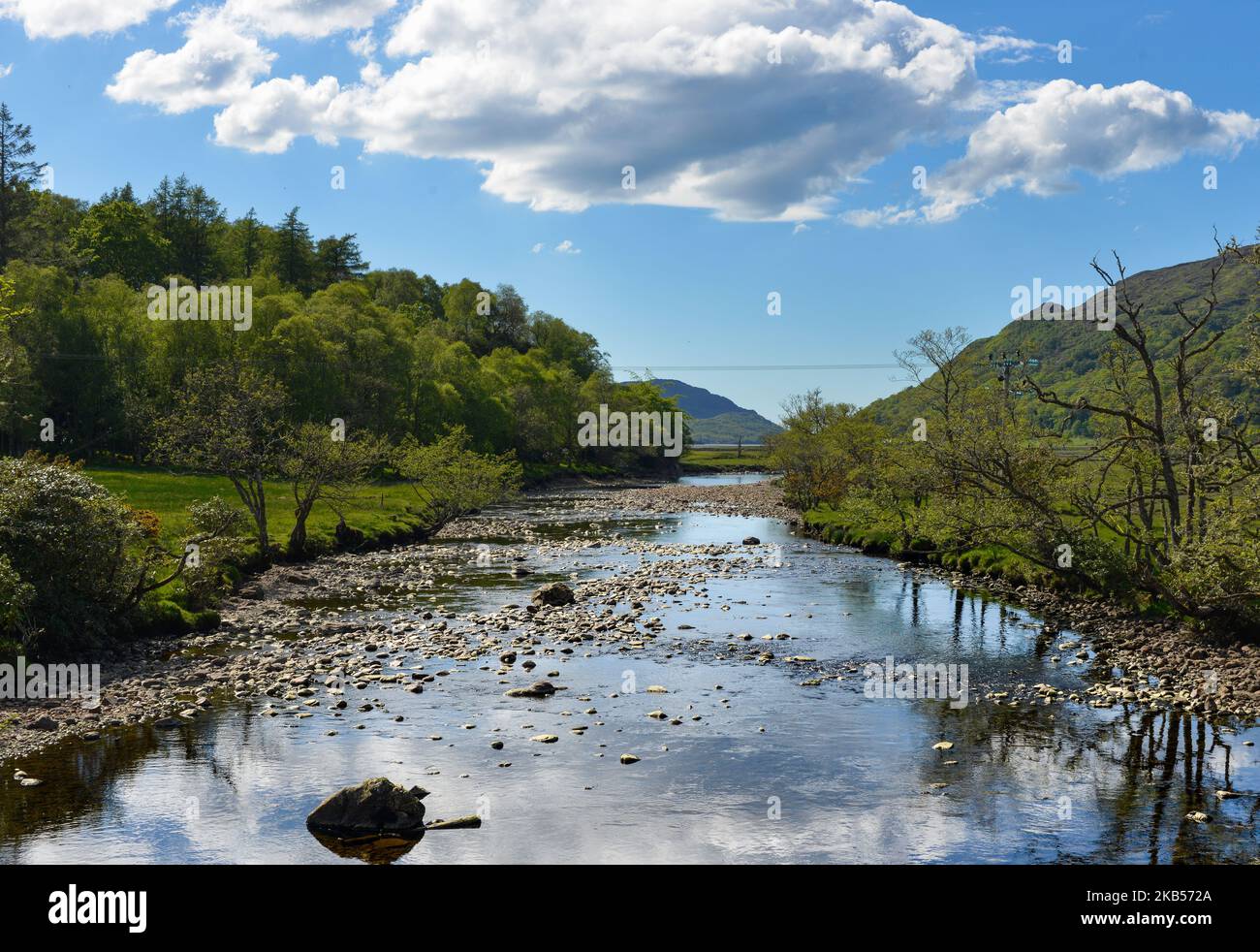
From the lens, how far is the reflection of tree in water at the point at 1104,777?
1680 cm

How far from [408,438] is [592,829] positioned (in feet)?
191

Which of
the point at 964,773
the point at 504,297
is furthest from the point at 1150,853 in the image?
the point at 504,297

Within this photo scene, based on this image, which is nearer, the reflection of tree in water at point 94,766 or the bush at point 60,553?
the reflection of tree in water at point 94,766

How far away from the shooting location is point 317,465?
51.7 metres

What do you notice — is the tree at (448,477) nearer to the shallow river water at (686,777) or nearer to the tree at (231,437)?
the tree at (231,437)

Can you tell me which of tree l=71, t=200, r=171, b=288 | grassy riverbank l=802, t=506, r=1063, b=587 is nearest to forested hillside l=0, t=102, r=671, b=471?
tree l=71, t=200, r=171, b=288

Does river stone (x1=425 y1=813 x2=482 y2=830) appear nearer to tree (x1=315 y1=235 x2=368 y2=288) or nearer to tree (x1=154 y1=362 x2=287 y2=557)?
tree (x1=154 y1=362 x2=287 y2=557)

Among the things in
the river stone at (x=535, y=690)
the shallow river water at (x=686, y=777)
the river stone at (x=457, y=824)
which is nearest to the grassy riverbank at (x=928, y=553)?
the shallow river water at (x=686, y=777)

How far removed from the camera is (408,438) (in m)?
72.3

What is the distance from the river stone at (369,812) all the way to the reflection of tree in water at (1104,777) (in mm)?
10456

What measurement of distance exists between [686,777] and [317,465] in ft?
122

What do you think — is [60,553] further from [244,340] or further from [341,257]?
[341,257]

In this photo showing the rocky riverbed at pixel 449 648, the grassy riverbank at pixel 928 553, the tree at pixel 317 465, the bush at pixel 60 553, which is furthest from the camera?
the tree at pixel 317 465
